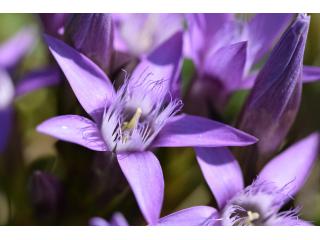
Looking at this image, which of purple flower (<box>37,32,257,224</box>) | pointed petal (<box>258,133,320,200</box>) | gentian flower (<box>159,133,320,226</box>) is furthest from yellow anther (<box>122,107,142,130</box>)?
pointed petal (<box>258,133,320,200</box>)

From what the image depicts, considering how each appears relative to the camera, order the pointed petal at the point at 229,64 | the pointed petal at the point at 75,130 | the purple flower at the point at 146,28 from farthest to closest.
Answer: the purple flower at the point at 146,28 < the pointed petal at the point at 229,64 < the pointed petal at the point at 75,130

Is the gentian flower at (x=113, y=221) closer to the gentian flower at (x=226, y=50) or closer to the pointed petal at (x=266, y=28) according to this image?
the gentian flower at (x=226, y=50)

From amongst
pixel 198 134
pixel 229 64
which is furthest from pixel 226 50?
pixel 198 134

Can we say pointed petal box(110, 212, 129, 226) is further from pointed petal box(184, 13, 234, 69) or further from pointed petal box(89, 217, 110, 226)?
pointed petal box(184, 13, 234, 69)

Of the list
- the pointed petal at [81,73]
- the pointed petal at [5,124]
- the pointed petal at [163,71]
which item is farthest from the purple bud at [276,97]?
the pointed petal at [5,124]

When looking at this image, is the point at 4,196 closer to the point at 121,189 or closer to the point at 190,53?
the point at 121,189

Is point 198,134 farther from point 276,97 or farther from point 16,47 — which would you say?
point 16,47

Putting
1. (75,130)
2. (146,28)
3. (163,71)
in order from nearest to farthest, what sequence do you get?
(75,130) < (163,71) < (146,28)
